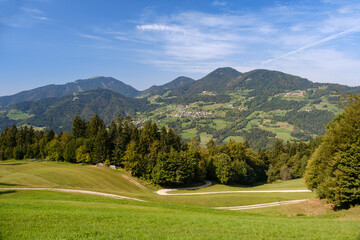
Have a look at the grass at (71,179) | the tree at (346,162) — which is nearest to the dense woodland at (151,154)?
the tree at (346,162)

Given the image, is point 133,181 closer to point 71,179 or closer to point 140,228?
point 71,179

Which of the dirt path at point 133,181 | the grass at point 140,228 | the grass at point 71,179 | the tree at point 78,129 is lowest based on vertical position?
the dirt path at point 133,181

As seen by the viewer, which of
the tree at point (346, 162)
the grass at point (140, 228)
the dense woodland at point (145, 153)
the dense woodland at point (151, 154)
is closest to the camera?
the grass at point (140, 228)

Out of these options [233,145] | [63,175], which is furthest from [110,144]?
[233,145]

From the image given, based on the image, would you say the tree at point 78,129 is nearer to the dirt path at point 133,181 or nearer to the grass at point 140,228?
the dirt path at point 133,181

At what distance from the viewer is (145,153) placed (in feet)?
199

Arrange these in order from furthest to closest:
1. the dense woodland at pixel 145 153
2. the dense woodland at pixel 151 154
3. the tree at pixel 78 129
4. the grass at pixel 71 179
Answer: the tree at pixel 78 129, the dense woodland at pixel 145 153, the dense woodland at pixel 151 154, the grass at pixel 71 179

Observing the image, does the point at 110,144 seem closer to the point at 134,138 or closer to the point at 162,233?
the point at 134,138

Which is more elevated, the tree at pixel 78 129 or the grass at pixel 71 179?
the tree at pixel 78 129

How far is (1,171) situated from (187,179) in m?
43.6

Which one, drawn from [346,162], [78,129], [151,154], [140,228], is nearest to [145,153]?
[151,154]

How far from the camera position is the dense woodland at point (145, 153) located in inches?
2274

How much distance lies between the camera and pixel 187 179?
58094mm

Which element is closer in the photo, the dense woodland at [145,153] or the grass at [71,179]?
the grass at [71,179]
